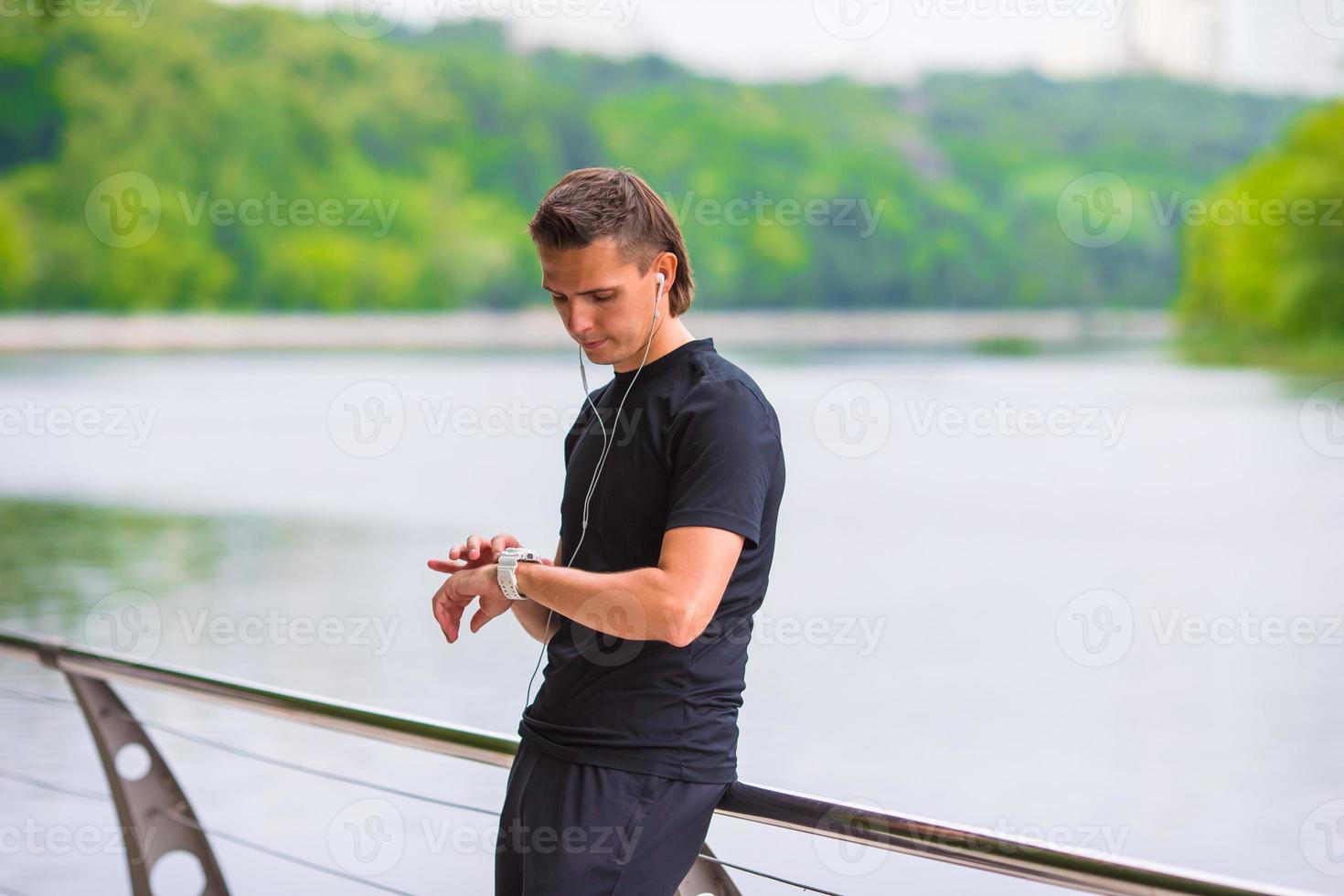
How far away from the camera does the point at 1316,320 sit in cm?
2900

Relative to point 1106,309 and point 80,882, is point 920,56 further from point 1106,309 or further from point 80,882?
point 80,882

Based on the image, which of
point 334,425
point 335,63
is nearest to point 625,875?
point 334,425
